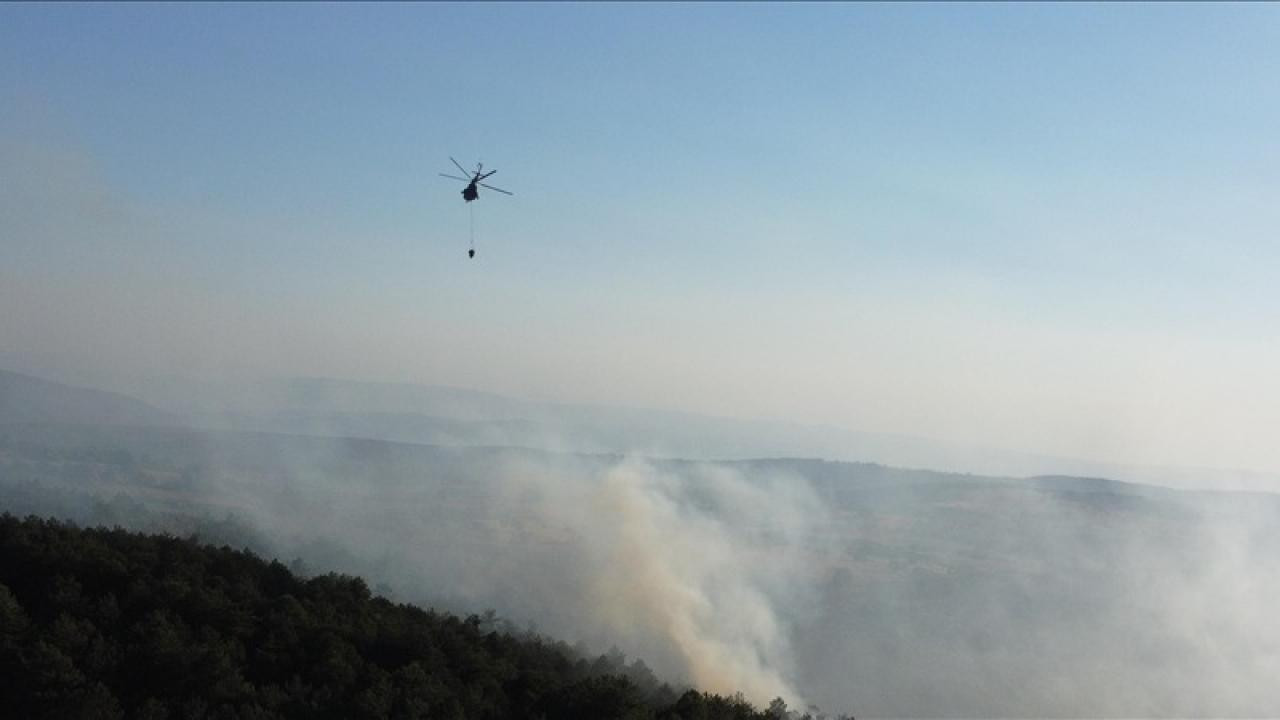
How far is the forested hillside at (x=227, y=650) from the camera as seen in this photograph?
35625 mm

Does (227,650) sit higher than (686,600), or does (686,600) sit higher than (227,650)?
(227,650)

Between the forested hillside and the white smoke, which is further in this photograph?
the white smoke

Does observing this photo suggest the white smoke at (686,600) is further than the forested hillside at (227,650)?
Yes

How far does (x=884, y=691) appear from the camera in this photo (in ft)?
428

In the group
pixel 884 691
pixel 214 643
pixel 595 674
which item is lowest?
pixel 884 691

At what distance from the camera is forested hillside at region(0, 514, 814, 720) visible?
3562 centimetres

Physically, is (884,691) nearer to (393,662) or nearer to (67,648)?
(393,662)

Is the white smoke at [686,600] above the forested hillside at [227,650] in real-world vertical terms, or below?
below

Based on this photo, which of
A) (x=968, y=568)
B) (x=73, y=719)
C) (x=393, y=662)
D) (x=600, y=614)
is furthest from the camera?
(x=968, y=568)

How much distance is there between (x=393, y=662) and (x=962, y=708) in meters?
98.2

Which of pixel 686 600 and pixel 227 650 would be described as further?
pixel 686 600

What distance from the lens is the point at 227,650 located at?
39.4 meters

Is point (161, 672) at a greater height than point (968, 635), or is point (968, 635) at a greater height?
point (161, 672)

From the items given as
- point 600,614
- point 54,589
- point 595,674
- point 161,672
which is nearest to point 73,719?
point 161,672
